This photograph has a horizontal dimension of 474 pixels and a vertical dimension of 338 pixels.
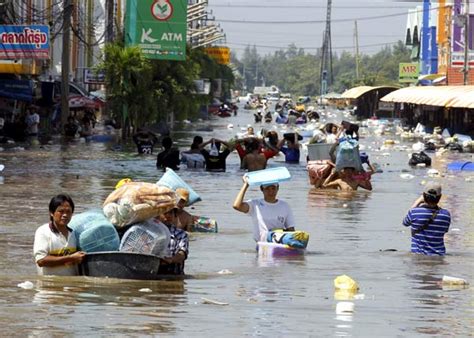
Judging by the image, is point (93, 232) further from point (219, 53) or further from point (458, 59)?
point (219, 53)

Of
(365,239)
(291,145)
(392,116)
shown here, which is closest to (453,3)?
(392,116)

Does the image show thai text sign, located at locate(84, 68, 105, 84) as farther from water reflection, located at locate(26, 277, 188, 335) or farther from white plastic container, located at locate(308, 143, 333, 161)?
water reflection, located at locate(26, 277, 188, 335)

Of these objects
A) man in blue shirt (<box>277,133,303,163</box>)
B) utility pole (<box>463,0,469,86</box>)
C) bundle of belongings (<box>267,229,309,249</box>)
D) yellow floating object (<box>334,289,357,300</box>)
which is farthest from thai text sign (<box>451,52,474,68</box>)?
yellow floating object (<box>334,289,357,300</box>)

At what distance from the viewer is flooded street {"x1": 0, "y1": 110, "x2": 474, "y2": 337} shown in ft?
33.1

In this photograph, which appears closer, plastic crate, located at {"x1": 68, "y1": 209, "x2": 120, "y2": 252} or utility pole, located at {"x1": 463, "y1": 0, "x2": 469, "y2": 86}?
plastic crate, located at {"x1": 68, "y1": 209, "x2": 120, "y2": 252}

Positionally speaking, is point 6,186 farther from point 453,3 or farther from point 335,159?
point 453,3

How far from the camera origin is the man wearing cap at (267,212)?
14.6 m

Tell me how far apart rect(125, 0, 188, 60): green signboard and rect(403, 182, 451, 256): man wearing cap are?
1619 inches

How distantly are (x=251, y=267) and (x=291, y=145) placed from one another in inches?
892

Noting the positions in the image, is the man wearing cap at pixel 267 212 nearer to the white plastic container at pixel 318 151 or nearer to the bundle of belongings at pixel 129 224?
the bundle of belongings at pixel 129 224

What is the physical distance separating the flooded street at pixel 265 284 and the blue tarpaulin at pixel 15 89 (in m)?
24.1

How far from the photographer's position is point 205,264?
14781 millimetres

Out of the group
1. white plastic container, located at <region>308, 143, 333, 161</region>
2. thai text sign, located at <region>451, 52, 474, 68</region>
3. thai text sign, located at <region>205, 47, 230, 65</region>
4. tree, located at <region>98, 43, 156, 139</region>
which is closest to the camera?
white plastic container, located at <region>308, 143, 333, 161</region>

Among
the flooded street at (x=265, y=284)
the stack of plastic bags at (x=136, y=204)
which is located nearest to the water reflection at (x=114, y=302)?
the flooded street at (x=265, y=284)
